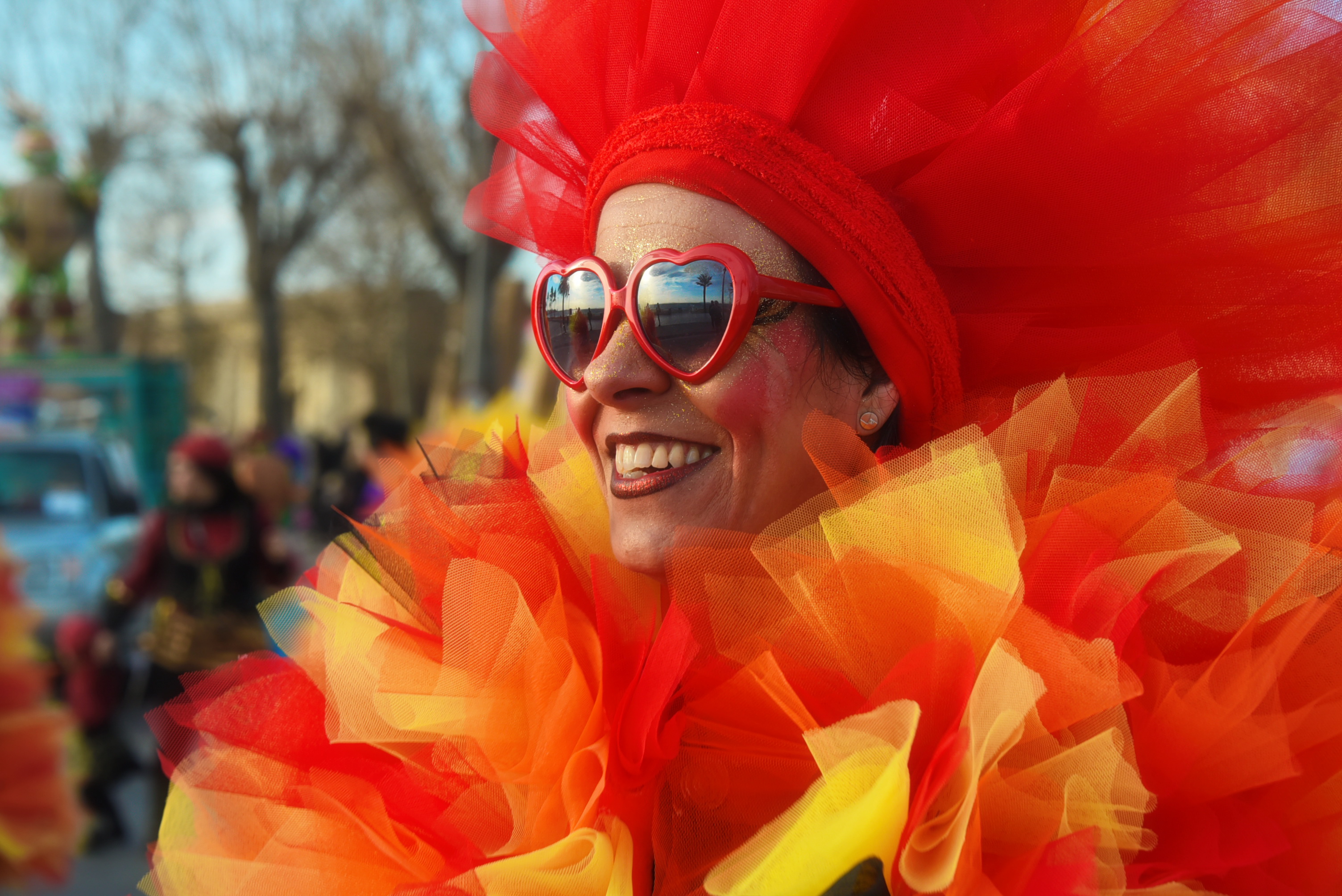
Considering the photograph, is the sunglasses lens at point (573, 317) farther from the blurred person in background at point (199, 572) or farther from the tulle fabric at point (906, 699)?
the blurred person in background at point (199, 572)

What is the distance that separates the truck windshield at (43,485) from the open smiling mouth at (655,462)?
836 centimetres

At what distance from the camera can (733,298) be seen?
1494 millimetres

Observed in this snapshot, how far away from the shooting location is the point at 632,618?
157cm

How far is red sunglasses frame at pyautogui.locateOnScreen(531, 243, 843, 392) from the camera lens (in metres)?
1.49

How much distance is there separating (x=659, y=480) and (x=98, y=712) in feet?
18.0

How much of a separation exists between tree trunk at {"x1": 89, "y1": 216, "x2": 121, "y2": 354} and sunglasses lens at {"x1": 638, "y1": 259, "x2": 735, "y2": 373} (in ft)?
71.6

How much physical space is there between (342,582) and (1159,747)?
1.26 meters

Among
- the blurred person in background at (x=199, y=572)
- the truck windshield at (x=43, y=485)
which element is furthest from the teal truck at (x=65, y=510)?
the blurred person in background at (x=199, y=572)

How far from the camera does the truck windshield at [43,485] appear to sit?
864cm

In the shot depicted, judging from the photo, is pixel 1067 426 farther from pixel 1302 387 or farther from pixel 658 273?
pixel 658 273

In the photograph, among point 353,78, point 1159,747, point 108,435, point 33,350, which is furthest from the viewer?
point 353,78

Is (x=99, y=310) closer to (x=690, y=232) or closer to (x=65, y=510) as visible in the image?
(x=65, y=510)

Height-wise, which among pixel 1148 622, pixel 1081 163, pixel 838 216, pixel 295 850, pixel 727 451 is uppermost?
pixel 1081 163

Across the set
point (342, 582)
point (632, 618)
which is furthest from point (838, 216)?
point (342, 582)
